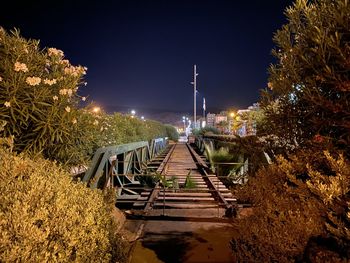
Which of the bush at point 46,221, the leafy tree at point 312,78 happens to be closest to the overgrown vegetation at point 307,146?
the leafy tree at point 312,78

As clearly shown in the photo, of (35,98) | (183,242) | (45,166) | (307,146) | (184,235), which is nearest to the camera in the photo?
(307,146)

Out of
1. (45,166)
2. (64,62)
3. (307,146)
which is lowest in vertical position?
(45,166)

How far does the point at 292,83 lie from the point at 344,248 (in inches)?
60.0

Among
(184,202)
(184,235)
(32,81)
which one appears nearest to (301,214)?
(184,235)

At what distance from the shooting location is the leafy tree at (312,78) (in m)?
2.29

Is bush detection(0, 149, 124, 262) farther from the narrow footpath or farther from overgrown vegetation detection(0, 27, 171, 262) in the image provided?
the narrow footpath

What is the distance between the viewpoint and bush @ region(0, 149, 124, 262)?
5.99 ft

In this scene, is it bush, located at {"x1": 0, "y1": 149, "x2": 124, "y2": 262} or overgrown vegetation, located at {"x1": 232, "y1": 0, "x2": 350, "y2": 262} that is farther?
overgrown vegetation, located at {"x1": 232, "y1": 0, "x2": 350, "y2": 262}

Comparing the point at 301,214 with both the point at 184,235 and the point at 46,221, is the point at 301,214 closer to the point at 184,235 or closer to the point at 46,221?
the point at 46,221

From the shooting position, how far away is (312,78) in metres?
2.56

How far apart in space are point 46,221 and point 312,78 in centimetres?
254

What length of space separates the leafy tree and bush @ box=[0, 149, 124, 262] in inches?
83.4

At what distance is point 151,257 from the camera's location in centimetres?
406

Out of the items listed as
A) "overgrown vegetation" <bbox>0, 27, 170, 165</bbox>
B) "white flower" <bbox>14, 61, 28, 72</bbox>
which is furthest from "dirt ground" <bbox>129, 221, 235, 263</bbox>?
"white flower" <bbox>14, 61, 28, 72</bbox>
